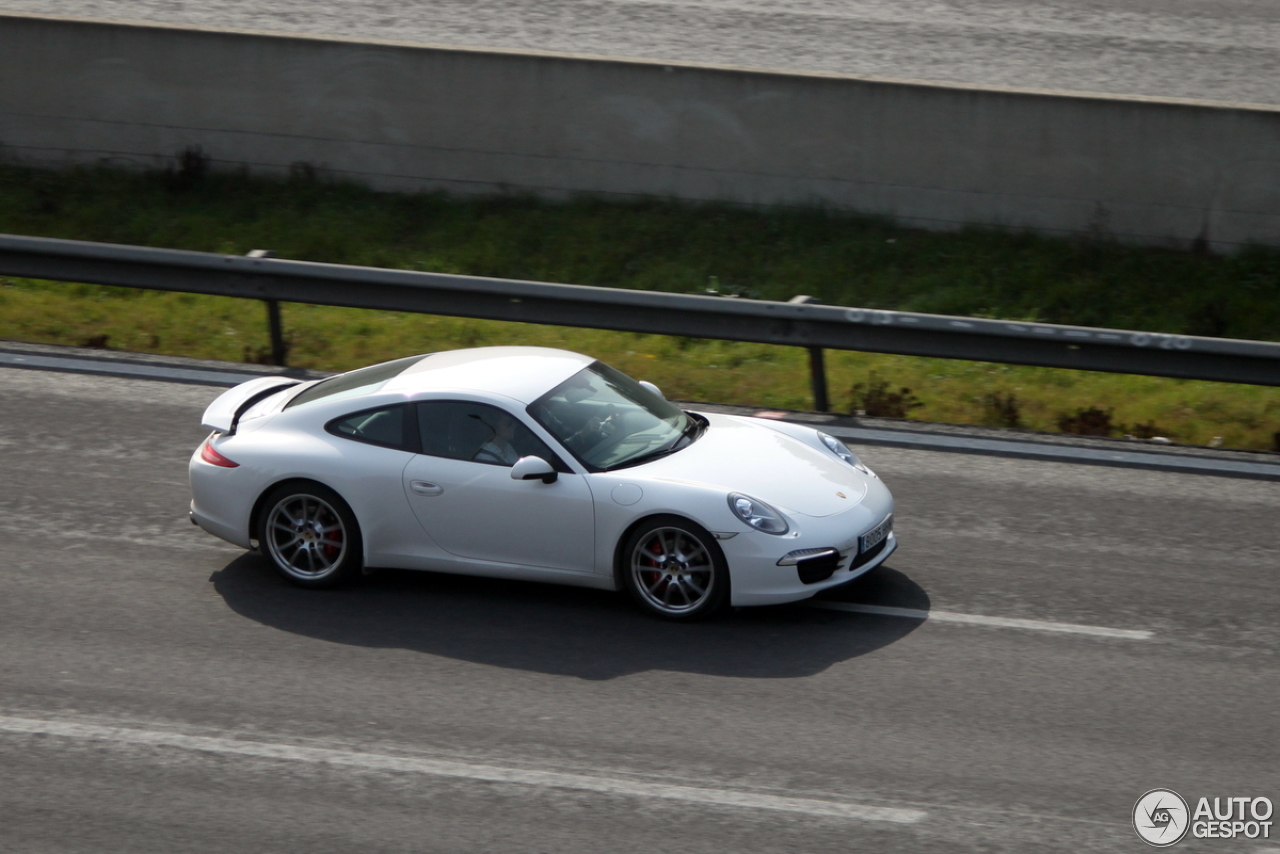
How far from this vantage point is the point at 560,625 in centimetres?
738

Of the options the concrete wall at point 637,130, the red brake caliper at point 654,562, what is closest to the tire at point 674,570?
the red brake caliper at point 654,562

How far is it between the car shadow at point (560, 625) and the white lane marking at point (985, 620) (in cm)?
8

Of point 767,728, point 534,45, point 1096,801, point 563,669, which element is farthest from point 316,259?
point 1096,801

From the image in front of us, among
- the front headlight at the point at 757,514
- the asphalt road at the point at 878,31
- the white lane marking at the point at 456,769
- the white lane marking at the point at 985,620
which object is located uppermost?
the asphalt road at the point at 878,31

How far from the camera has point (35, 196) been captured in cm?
1587

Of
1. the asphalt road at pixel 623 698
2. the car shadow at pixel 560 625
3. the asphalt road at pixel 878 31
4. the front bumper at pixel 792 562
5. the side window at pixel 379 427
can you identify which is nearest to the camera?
the asphalt road at pixel 623 698

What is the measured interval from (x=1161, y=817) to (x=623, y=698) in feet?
7.75

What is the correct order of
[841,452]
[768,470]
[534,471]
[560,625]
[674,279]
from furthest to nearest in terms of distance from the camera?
[674,279] < [841,452] < [768,470] < [560,625] < [534,471]

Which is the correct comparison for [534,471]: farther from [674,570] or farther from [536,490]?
[674,570]

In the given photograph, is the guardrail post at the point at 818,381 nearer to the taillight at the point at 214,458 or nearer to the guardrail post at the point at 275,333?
the guardrail post at the point at 275,333

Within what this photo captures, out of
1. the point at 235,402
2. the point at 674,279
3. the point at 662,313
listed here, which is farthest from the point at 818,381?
the point at 235,402

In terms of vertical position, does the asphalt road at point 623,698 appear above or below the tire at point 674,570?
below

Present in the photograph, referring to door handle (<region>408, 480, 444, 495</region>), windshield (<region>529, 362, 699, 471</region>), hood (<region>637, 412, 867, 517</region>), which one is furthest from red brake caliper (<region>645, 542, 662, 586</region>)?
door handle (<region>408, 480, 444, 495</region>)

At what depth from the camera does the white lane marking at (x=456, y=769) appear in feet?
18.5
